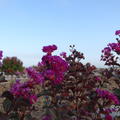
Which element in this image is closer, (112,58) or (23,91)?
(23,91)

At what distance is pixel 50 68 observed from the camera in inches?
172

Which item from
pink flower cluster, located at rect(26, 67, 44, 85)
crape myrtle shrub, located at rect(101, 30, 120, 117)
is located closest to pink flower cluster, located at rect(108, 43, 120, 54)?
crape myrtle shrub, located at rect(101, 30, 120, 117)

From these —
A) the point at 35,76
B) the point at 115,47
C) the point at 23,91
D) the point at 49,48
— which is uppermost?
the point at 115,47

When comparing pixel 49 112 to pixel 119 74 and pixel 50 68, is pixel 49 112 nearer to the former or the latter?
pixel 50 68

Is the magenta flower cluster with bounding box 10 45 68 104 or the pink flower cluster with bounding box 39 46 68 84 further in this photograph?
the pink flower cluster with bounding box 39 46 68 84

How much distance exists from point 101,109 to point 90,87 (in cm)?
101

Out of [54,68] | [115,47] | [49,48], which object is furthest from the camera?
[115,47]

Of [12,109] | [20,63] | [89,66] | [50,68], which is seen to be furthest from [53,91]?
[20,63]

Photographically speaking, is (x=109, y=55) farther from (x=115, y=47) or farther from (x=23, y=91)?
(x=23, y=91)

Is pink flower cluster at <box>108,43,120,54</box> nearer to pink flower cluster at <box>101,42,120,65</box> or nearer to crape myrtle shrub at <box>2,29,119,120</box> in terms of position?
pink flower cluster at <box>101,42,120,65</box>

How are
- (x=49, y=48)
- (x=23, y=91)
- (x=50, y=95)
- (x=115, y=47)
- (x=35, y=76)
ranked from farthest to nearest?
1. (x=115, y=47)
2. (x=49, y=48)
3. (x=50, y=95)
4. (x=35, y=76)
5. (x=23, y=91)

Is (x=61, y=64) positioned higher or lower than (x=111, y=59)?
lower

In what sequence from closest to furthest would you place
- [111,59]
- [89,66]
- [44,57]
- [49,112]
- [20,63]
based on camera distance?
[49,112] < [44,57] < [89,66] < [111,59] < [20,63]

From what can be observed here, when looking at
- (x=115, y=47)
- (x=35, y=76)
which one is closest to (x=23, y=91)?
(x=35, y=76)
